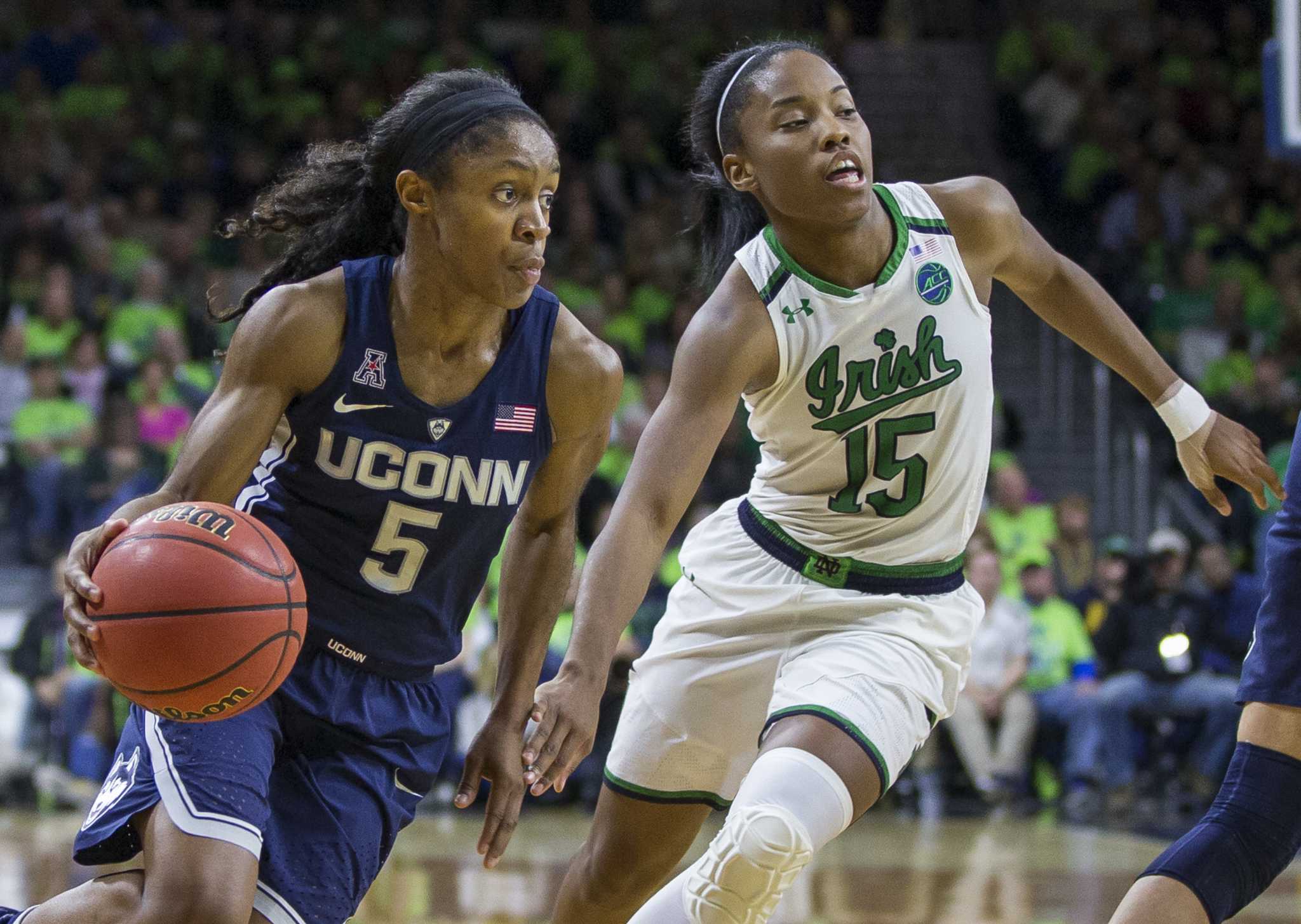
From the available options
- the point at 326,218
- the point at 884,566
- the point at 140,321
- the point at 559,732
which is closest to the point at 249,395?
the point at 326,218

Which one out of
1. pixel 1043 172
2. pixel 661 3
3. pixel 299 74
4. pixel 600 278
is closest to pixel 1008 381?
pixel 1043 172

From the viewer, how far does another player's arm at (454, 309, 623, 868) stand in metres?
3.59

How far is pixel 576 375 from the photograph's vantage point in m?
3.60

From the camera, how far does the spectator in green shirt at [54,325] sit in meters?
10.5

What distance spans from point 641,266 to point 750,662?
8798 mm

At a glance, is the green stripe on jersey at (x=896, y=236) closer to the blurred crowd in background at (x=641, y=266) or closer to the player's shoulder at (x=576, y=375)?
the player's shoulder at (x=576, y=375)

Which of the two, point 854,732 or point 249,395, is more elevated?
point 249,395

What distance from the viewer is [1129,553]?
33.1 ft

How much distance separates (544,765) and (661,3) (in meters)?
13.2

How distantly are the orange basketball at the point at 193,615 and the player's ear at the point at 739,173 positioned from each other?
146 cm

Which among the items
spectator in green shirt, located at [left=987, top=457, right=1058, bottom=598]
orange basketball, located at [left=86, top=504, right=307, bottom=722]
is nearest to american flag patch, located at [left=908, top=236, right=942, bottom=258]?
orange basketball, located at [left=86, top=504, right=307, bottom=722]

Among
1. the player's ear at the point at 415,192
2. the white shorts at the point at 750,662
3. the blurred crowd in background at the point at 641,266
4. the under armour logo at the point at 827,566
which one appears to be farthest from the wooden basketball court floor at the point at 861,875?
the player's ear at the point at 415,192

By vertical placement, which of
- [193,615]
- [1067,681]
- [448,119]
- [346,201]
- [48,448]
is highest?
[448,119]

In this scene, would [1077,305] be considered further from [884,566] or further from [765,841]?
[765,841]
